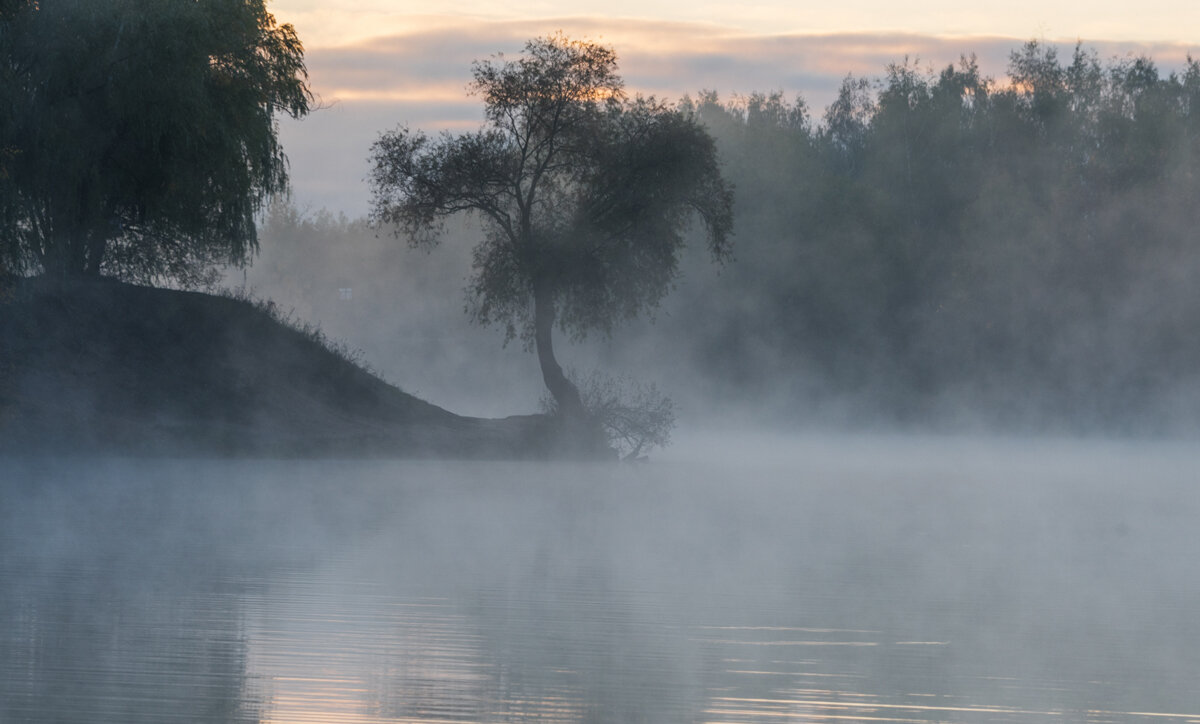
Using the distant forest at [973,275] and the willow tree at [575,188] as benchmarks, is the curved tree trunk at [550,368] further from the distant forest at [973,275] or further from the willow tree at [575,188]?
the distant forest at [973,275]

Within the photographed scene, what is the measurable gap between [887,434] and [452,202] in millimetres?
26840

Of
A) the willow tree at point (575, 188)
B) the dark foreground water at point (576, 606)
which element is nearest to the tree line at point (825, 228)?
the willow tree at point (575, 188)

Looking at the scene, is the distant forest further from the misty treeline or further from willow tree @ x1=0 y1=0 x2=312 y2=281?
willow tree @ x1=0 y1=0 x2=312 y2=281

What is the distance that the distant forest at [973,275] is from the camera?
185ft

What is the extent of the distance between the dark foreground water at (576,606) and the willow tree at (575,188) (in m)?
10.2

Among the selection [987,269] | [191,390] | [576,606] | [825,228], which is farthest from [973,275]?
[576,606]

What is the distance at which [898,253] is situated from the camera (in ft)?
197

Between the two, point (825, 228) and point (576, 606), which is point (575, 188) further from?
point (825, 228)

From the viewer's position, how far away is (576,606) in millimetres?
10984

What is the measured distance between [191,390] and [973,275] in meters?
37.2

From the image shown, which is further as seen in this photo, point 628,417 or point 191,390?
point 628,417

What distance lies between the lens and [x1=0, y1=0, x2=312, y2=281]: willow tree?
25.6 m

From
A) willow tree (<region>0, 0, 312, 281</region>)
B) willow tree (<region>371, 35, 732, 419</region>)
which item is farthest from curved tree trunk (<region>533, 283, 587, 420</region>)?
willow tree (<region>0, 0, 312, 281</region>)

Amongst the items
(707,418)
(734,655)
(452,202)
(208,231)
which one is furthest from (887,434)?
(734,655)
